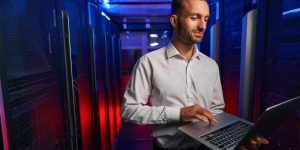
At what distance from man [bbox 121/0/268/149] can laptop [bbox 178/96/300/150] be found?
105mm

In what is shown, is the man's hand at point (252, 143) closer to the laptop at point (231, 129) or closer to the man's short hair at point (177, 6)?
the laptop at point (231, 129)

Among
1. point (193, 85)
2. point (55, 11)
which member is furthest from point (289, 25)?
point (55, 11)

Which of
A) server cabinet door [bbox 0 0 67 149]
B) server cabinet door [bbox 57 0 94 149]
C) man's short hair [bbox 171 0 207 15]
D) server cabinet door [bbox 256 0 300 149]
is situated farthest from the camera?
server cabinet door [bbox 57 0 94 149]

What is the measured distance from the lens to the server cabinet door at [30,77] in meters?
0.67

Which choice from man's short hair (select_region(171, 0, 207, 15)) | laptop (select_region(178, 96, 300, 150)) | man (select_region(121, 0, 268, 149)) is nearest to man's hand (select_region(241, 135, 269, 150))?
laptop (select_region(178, 96, 300, 150))

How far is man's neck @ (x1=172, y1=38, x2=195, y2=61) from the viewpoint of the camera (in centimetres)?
121

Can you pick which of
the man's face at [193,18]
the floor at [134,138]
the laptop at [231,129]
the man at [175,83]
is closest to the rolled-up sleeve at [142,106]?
the man at [175,83]

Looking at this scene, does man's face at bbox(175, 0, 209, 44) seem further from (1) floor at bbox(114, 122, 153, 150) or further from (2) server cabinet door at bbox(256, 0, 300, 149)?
(1) floor at bbox(114, 122, 153, 150)

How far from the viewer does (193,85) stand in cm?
119

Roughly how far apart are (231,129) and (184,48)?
0.53 m

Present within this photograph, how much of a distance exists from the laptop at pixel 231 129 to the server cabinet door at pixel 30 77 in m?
0.65

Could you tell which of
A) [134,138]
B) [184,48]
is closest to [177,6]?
[184,48]

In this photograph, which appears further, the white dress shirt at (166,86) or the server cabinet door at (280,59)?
the white dress shirt at (166,86)

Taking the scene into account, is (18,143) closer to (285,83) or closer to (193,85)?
(193,85)
